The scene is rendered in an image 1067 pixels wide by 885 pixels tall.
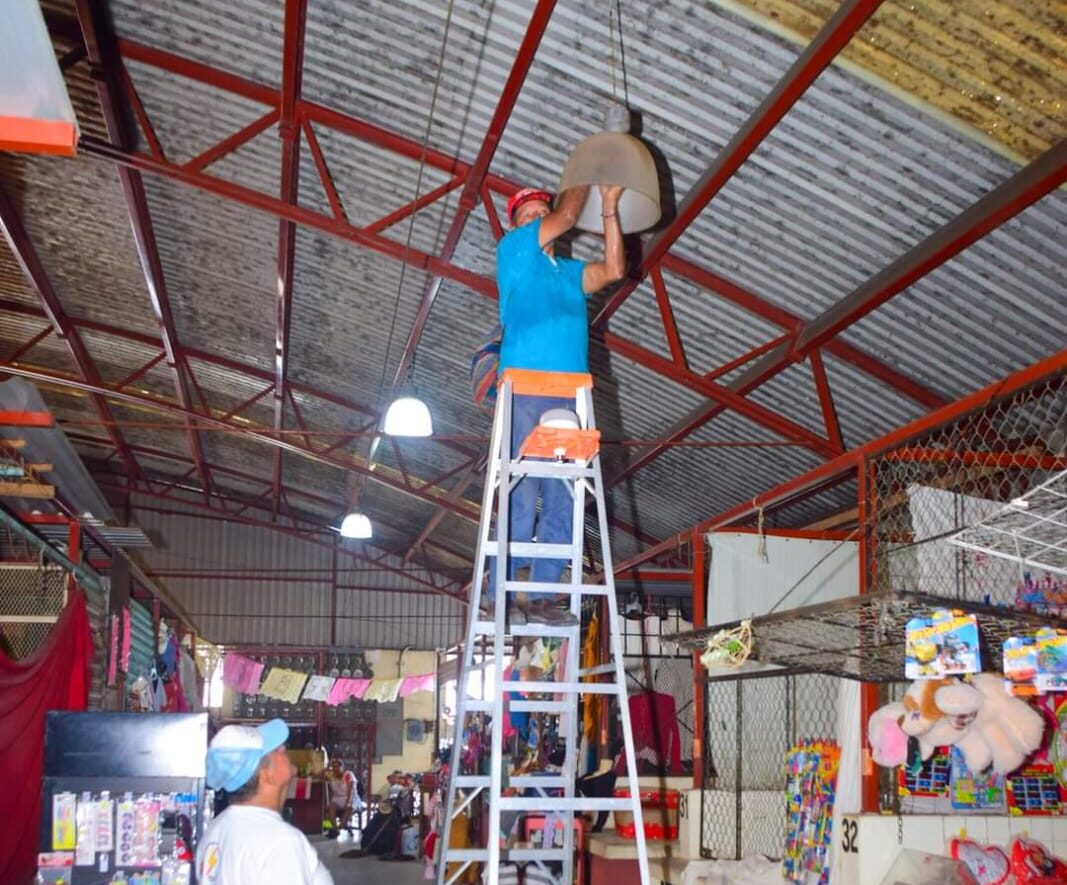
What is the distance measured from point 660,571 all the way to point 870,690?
6574 mm

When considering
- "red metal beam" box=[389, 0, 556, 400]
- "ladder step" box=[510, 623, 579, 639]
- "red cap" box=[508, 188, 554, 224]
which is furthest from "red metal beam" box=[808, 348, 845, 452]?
"ladder step" box=[510, 623, 579, 639]

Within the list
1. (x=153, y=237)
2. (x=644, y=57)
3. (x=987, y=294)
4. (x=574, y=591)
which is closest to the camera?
(x=574, y=591)

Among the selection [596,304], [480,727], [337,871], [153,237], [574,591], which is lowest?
[337,871]

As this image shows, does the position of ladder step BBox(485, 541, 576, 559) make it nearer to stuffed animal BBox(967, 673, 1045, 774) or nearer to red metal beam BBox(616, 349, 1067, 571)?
red metal beam BBox(616, 349, 1067, 571)

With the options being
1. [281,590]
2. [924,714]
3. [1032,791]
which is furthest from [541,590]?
[281,590]

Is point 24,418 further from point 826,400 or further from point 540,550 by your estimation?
point 826,400

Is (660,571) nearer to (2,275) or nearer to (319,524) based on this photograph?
(2,275)

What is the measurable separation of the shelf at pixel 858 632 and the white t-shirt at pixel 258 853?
7.30 feet

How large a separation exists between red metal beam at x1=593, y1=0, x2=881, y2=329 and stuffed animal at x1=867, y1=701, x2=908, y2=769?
337cm

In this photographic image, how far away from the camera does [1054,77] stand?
626 cm

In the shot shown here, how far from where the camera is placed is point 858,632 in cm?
517

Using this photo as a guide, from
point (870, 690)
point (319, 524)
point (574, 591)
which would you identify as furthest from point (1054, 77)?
point (319, 524)

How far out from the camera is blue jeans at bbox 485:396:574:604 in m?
4.76

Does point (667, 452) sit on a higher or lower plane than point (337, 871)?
higher
